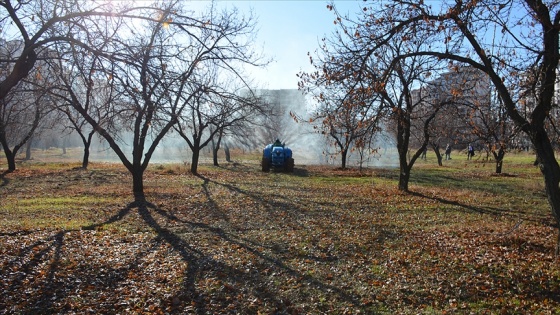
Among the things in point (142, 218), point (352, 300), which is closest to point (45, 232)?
point (142, 218)

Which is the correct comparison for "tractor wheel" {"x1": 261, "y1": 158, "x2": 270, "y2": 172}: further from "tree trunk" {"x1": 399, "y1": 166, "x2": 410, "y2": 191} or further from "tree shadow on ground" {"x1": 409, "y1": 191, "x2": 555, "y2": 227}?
"tree shadow on ground" {"x1": 409, "y1": 191, "x2": 555, "y2": 227}

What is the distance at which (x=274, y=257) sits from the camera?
7492 millimetres

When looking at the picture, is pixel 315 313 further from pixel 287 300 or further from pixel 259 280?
pixel 259 280

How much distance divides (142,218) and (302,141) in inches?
1994

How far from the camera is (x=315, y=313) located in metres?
5.19

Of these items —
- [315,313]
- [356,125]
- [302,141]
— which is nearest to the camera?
[315,313]

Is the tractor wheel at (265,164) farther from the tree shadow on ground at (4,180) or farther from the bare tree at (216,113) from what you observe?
the tree shadow on ground at (4,180)

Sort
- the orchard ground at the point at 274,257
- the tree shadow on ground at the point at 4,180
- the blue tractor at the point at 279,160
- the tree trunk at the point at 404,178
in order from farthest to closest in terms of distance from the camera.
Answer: the blue tractor at the point at 279,160
the tree shadow on ground at the point at 4,180
the tree trunk at the point at 404,178
the orchard ground at the point at 274,257

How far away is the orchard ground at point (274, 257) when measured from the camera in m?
5.46

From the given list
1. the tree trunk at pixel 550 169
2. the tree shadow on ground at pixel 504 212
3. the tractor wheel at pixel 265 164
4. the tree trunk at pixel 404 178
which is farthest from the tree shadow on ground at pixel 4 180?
the tree trunk at pixel 550 169

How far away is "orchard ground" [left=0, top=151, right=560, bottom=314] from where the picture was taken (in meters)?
5.46

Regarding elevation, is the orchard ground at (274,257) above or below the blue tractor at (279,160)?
below

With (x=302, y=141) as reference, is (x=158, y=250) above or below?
below

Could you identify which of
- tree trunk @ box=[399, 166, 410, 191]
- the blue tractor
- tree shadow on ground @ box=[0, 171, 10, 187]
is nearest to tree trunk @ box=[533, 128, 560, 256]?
tree trunk @ box=[399, 166, 410, 191]
